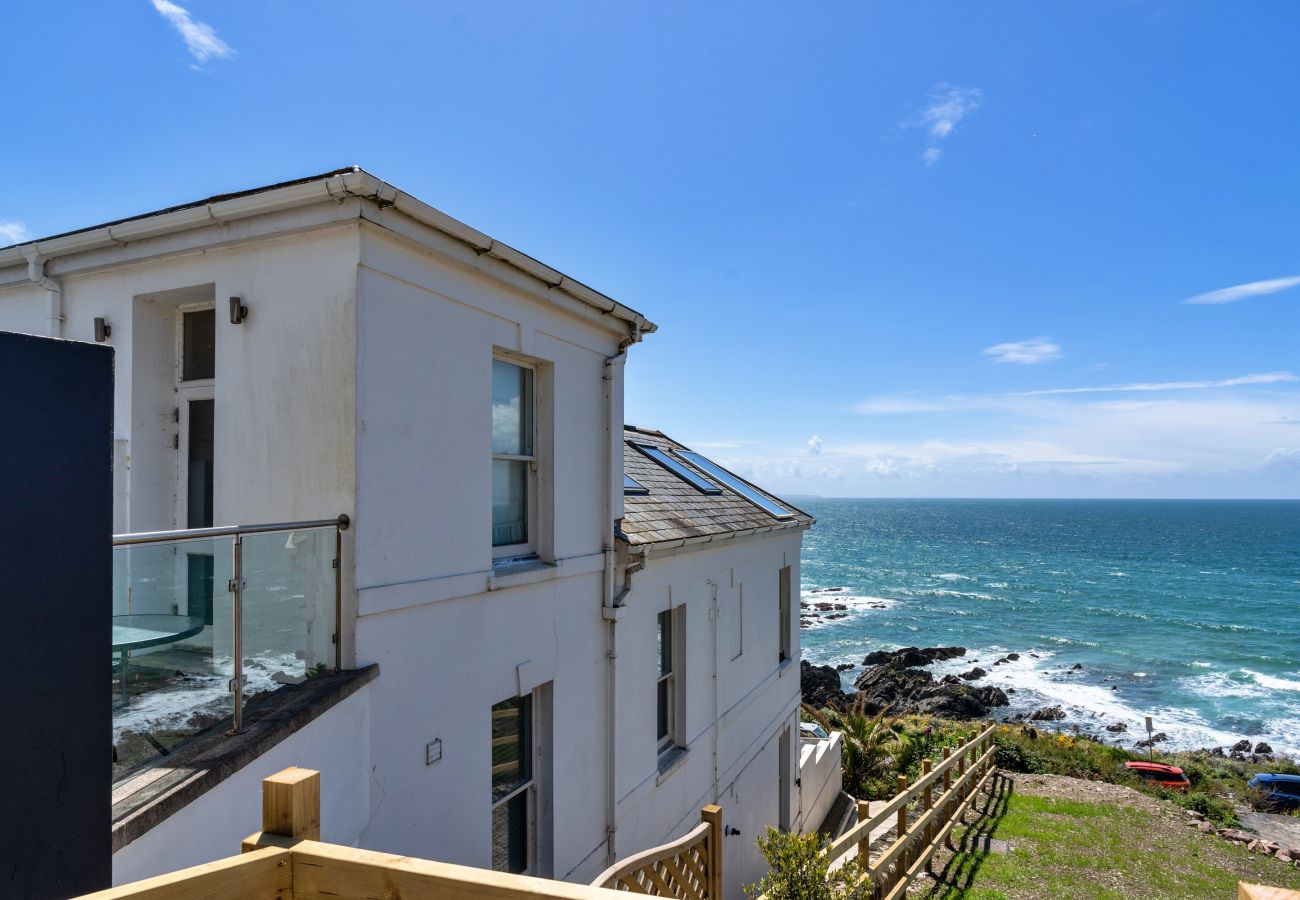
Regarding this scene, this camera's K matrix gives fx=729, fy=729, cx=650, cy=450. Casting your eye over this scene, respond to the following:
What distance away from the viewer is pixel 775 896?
18.6 ft

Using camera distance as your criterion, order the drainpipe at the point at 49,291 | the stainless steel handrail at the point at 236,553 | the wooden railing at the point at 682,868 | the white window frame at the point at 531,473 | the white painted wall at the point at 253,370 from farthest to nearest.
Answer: the white window frame at the point at 531,473, the drainpipe at the point at 49,291, the wooden railing at the point at 682,868, the white painted wall at the point at 253,370, the stainless steel handrail at the point at 236,553

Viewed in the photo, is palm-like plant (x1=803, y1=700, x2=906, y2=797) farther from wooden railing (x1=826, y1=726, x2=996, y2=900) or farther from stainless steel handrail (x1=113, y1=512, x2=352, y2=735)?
stainless steel handrail (x1=113, y1=512, x2=352, y2=735)

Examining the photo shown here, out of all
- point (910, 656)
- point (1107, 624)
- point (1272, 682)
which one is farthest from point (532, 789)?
point (1107, 624)

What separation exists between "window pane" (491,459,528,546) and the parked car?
2387cm

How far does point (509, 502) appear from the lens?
7.07 metres

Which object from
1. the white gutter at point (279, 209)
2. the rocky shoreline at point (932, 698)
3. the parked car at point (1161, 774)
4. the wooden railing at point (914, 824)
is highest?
the white gutter at point (279, 209)

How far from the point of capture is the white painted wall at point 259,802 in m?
3.19

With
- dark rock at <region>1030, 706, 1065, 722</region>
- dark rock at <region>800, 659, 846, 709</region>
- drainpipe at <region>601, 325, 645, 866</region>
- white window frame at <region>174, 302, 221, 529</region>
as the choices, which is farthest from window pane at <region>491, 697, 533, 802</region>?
dark rock at <region>1030, 706, 1065, 722</region>

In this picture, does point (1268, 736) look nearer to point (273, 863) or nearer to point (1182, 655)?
point (1182, 655)

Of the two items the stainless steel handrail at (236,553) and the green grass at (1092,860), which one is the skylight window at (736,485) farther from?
the stainless steel handrail at (236,553)

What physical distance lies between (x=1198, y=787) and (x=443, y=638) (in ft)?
89.4

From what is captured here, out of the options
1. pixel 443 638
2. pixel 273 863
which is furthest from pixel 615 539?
pixel 273 863

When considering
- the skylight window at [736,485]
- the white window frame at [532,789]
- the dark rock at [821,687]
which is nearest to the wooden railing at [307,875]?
the white window frame at [532,789]

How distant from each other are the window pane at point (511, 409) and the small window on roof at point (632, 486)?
124 inches
